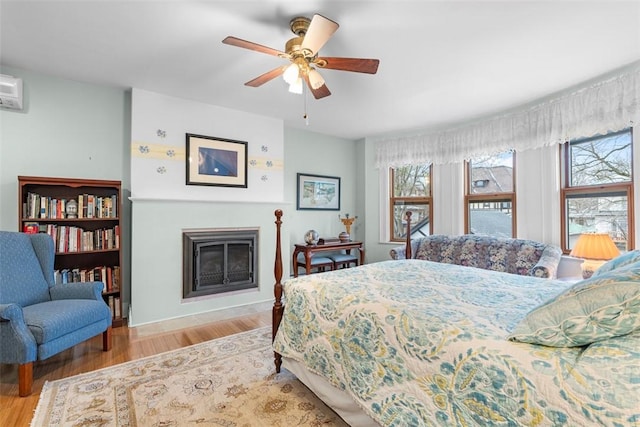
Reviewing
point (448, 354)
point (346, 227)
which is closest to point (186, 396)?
point (448, 354)

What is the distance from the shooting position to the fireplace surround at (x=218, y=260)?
11.0 feet

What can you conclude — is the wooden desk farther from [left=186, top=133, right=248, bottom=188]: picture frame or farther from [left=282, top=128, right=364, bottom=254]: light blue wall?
[left=186, top=133, right=248, bottom=188]: picture frame

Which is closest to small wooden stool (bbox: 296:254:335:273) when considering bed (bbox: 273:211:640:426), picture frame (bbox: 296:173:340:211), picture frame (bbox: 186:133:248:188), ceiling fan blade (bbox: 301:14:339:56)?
picture frame (bbox: 296:173:340:211)

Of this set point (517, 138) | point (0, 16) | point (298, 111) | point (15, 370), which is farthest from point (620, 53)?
point (15, 370)

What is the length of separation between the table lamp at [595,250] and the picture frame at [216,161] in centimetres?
361

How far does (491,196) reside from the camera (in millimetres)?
4004

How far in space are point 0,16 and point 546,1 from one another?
11.6ft

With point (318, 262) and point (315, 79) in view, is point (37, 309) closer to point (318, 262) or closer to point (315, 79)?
point (315, 79)

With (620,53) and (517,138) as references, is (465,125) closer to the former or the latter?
(517,138)

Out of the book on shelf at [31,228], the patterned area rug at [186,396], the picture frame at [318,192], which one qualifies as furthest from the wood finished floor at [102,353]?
the picture frame at [318,192]

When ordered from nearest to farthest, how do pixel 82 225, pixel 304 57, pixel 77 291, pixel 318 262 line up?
pixel 304 57 < pixel 77 291 < pixel 82 225 < pixel 318 262

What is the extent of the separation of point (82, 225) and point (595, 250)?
191 inches

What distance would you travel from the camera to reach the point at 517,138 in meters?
3.57

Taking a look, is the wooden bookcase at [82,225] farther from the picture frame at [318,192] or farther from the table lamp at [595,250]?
the table lamp at [595,250]
